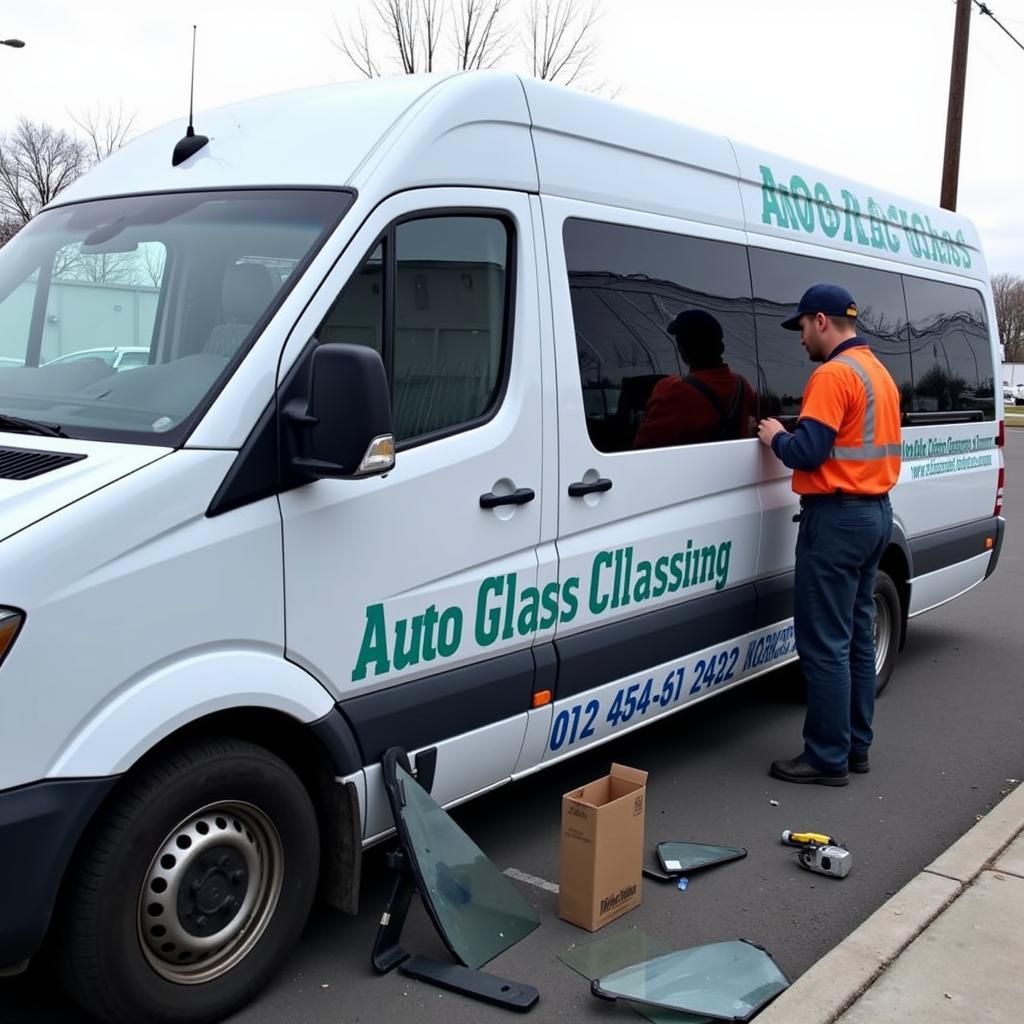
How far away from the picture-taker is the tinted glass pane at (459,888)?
344cm

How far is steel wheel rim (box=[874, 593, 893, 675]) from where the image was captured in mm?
6434

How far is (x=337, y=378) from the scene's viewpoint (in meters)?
2.92

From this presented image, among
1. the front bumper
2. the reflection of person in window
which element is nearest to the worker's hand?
the reflection of person in window

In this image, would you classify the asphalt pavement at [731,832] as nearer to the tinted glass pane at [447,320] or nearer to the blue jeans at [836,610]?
the blue jeans at [836,610]

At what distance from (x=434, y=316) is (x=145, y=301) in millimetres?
859

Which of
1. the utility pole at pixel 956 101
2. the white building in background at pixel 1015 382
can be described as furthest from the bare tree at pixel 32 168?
the white building in background at pixel 1015 382

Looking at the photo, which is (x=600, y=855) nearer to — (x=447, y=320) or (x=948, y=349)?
(x=447, y=320)

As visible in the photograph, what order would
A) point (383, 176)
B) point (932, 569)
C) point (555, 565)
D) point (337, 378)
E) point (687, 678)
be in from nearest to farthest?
point (337, 378) < point (383, 176) < point (555, 565) < point (687, 678) < point (932, 569)

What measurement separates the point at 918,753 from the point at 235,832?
150 inches

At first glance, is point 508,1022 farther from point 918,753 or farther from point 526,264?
point 918,753

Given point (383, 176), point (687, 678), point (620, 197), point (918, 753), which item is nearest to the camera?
point (383, 176)

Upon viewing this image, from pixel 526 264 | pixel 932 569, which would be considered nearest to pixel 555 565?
pixel 526 264

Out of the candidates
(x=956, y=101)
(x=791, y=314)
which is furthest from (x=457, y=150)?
(x=956, y=101)

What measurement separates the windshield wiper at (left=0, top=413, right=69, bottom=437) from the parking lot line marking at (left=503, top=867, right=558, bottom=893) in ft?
7.27
